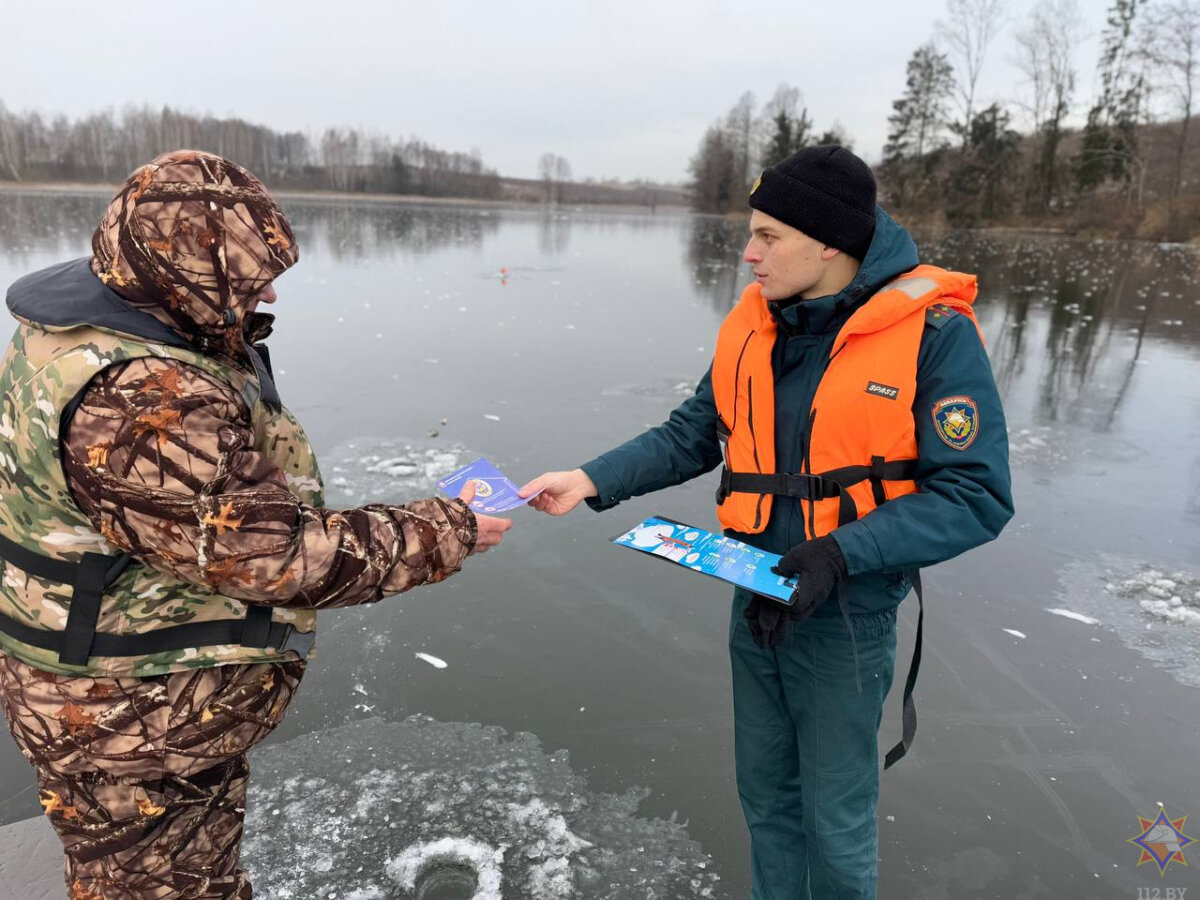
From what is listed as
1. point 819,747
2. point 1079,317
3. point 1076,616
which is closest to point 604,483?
point 819,747

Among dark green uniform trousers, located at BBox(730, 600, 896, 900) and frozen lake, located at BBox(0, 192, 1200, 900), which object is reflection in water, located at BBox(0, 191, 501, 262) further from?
dark green uniform trousers, located at BBox(730, 600, 896, 900)

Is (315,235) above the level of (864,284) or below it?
above

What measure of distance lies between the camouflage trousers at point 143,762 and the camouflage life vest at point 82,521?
65 millimetres

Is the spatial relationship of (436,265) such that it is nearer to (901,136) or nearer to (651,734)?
(651,734)

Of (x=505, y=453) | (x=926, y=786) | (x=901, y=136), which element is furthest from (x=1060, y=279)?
(x=901, y=136)

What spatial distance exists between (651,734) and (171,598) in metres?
2.12

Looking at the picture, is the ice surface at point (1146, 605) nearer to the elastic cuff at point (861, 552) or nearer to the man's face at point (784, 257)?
the elastic cuff at point (861, 552)

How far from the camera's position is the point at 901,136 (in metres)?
51.6

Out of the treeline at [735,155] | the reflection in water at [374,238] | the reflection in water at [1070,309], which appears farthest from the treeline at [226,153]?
the reflection in water at [1070,309]

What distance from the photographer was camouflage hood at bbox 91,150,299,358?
1.31 meters

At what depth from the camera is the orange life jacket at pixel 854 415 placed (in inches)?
70.0

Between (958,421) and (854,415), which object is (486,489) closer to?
(854,415)

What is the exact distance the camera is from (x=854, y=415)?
5.94ft

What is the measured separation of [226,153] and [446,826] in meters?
94.4
